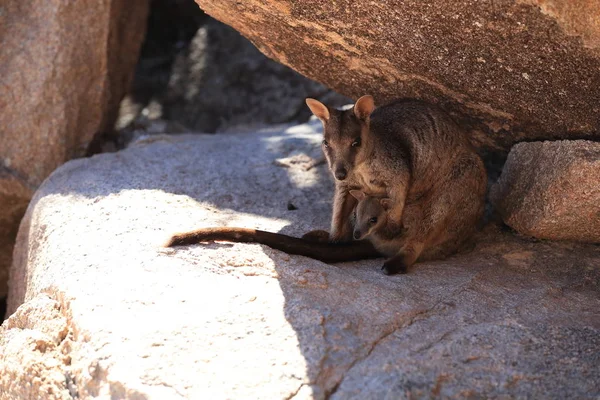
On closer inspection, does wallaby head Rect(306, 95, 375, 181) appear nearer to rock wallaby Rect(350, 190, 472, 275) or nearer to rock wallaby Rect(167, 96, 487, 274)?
rock wallaby Rect(167, 96, 487, 274)

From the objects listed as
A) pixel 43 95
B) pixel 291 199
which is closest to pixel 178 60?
pixel 43 95

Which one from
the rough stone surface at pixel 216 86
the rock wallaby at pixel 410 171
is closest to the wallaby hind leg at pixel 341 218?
the rock wallaby at pixel 410 171

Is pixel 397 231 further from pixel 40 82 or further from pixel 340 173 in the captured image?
pixel 40 82

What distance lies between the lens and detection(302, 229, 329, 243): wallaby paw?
4707 mm

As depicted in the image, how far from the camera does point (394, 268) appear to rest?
4387mm

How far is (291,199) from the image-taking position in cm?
555

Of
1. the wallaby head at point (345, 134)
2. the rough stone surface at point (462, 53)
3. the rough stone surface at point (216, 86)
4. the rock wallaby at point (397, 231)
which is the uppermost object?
the rough stone surface at point (462, 53)

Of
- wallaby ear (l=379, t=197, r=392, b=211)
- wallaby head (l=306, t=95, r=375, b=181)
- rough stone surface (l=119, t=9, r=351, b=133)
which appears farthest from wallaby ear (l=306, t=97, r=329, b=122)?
rough stone surface (l=119, t=9, r=351, b=133)

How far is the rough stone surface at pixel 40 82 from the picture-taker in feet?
20.1

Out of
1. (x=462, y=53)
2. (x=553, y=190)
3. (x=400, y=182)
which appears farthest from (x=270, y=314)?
(x=553, y=190)

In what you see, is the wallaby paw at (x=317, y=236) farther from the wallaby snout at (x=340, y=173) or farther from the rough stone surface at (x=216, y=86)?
the rough stone surface at (x=216, y=86)

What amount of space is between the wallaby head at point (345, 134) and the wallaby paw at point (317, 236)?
0.43 m

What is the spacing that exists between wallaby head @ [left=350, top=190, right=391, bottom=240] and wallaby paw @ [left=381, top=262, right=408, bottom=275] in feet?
0.79

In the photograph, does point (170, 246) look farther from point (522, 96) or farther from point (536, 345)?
point (522, 96)
